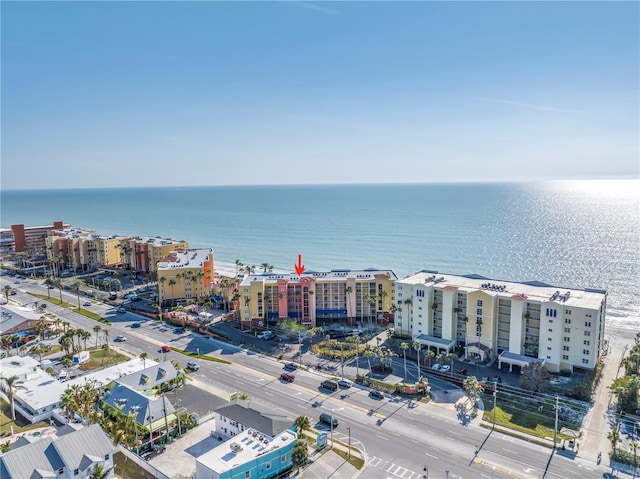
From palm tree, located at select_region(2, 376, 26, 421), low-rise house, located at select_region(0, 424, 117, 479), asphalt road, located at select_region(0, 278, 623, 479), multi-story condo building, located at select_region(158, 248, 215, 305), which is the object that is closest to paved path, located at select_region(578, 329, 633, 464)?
asphalt road, located at select_region(0, 278, 623, 479)

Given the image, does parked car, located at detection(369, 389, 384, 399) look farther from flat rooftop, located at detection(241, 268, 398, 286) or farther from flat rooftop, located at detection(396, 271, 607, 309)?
flat rooftop, located at detection(241, 268, 398, 286)

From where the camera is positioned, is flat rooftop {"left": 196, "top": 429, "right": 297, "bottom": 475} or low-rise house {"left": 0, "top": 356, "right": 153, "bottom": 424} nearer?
flat rooftop {"left": 196, "top": 429, "right": 297, "bottom": 475}

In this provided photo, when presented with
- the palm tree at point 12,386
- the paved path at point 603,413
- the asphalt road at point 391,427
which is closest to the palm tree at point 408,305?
the asphalt road at point 391,427

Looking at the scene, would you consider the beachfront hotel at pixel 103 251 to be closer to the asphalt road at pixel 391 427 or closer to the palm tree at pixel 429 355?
the asphalt road at pixel 391 427

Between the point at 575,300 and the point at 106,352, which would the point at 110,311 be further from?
the point at 575,300

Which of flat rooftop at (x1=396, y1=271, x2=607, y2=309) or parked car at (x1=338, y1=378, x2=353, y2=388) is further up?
flat rooftop at (x1=396, y1=271, x2=607, y2=309)

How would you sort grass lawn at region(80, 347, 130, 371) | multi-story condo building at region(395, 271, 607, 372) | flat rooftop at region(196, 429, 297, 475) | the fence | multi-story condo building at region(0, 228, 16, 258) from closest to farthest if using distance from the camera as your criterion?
flat rooftop at region(196, 429, 297, 475)
the fence
multi-story condo building at region(395, 271, 607, 372)
grass lawn at region(80, 347, 130, 371)
multi-story condo building at region(0, 228, 16, 258)

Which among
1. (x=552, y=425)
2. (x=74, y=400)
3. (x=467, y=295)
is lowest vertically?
(x=552, y=425)

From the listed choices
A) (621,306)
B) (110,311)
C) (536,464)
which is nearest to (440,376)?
(536,464)
